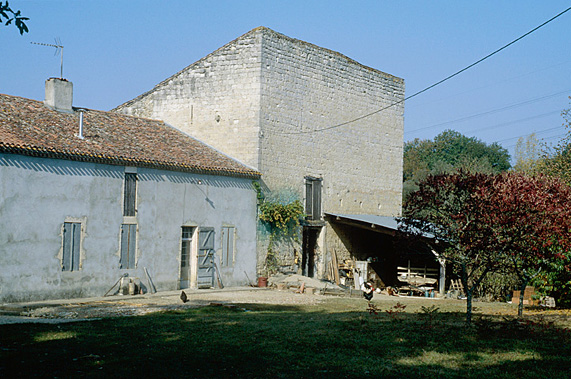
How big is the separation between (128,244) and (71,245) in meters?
1.91

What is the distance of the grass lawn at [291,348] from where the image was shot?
299 inches

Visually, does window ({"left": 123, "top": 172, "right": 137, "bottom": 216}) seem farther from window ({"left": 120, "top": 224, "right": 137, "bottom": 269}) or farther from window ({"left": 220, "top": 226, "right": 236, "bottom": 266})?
window ({"left": 220, "top": 226, "right": 236, "bottom": 266})

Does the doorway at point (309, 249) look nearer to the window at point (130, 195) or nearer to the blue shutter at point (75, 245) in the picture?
the window at point (130, 195)

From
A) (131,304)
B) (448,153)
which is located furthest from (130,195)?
(448,153)

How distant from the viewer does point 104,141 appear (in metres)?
18.7

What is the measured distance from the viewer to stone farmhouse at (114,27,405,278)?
23.2 metres

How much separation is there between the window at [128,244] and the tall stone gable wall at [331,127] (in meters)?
5.98

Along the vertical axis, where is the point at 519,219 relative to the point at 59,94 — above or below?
below

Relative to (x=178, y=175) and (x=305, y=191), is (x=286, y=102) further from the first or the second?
(x=178, y=175)

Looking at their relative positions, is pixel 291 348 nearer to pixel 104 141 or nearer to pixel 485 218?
pixel 485 218

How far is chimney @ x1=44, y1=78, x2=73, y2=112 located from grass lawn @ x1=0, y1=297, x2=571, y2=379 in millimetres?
9648

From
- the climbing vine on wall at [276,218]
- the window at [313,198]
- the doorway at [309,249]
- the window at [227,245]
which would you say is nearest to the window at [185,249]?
the window at [227,245]

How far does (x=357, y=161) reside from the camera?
2772 centimetres

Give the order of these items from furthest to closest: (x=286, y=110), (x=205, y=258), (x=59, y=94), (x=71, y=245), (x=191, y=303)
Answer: (x=286, y=110) < (x=205, y=258) < (x=59, y=94) < (x=71, y=245) < (x=191, y=303)
